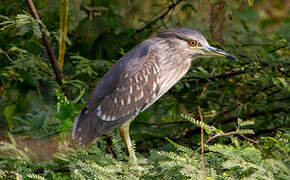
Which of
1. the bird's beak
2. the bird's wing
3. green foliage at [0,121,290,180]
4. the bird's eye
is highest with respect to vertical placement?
the bird's eye

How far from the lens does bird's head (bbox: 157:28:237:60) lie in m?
2.97

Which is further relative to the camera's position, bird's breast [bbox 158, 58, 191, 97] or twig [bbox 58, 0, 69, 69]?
twig [bbox 58, 0, 69, 69]

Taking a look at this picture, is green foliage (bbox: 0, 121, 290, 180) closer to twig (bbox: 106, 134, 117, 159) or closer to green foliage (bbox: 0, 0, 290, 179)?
green foliage (bbox: 0, 0, 290, 179)

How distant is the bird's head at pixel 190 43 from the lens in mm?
2973

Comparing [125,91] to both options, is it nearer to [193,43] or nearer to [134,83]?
[134,83]

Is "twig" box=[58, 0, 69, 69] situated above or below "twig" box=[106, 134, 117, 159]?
above

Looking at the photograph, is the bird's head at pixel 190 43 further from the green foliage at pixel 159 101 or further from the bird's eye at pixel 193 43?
the green foliage at pixel 159 101

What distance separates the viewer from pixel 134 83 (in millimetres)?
2891

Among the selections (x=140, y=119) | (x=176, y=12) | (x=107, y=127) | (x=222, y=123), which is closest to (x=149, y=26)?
(x=176, y=12)

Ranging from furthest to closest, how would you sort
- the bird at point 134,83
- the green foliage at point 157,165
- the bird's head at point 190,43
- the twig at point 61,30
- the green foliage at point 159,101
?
the twig at point 61,30 < the bird's head at point 190,43 < the bird at point 134,83 < the green foliage at point 159,101 < the green foliage at point 157,165

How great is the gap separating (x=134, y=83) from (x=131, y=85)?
2 cm

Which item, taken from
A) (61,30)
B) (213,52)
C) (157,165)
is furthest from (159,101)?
(157,165)

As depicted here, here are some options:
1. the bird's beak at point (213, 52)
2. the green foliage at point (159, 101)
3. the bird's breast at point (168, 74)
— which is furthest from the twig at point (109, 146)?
the bird's beak at point (213, 52)

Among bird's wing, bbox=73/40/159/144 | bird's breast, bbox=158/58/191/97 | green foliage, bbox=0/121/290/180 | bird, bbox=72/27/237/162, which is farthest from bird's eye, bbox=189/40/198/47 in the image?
green foliage, bbox=0/121/290/180
